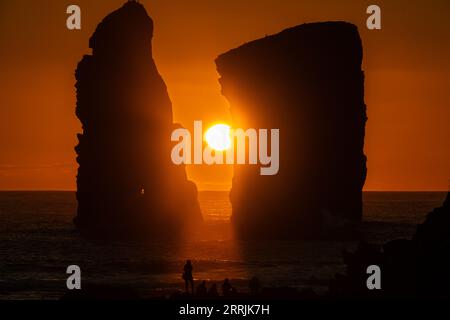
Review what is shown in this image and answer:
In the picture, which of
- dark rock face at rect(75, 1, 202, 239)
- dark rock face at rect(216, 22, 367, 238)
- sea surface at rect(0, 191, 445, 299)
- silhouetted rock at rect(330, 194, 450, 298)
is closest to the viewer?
silhouetted rock at rect(330, 194, 450, 298)

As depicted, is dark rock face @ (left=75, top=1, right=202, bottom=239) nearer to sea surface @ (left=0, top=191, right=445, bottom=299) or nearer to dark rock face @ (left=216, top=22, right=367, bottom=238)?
sea surface @ (left=0, top=191, right=445, bottom=299)

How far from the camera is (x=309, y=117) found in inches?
3216

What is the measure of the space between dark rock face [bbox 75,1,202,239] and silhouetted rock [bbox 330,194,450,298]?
6319 centimetres

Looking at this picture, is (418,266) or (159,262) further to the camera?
(159,262)

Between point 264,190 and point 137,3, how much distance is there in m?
27.4

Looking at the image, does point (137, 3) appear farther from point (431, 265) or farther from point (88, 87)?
point (431, 265)

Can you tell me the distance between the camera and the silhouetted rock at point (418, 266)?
24891mm

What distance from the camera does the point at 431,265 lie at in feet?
82.8

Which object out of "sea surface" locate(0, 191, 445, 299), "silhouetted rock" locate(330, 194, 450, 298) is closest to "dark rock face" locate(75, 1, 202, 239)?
"sea surface" locate(0, 191, 445, 299)

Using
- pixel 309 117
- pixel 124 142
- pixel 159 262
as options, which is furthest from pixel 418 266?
pixel 124 142

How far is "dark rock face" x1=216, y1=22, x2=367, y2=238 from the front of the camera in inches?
3201

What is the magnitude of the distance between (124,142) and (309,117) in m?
22.0

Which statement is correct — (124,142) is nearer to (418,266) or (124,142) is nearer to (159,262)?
(159,262)
